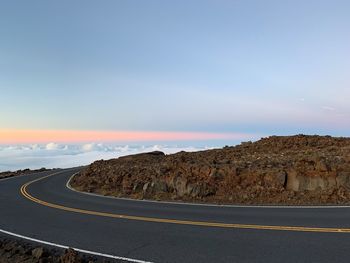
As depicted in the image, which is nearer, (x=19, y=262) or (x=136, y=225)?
(x=19, y=262)

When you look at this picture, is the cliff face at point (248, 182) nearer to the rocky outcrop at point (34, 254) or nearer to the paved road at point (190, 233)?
the paved road at point (190, 233)

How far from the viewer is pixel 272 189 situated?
1894 centimetres

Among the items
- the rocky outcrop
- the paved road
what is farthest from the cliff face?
the rocky outcrop

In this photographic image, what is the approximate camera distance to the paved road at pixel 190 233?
9062 mm

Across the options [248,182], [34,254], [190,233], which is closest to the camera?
A: [34,254]

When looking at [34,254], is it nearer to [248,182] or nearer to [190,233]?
[190,233]

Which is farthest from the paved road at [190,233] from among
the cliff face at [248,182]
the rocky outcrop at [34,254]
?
the cliff face at [248,182]

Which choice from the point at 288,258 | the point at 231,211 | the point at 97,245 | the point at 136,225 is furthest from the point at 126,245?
the point at 231,211

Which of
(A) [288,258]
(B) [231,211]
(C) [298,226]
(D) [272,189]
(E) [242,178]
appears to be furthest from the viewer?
(E) [242,178]

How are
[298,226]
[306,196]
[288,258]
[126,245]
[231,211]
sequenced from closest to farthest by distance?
[288,258], [126,245], [298,226], [231,211], [306,196]

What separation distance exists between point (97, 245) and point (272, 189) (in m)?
10.3

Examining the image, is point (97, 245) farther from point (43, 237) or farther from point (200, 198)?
point (200, 198)

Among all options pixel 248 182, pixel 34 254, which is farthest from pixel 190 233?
pixel 248 182

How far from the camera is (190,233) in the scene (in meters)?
11.5
